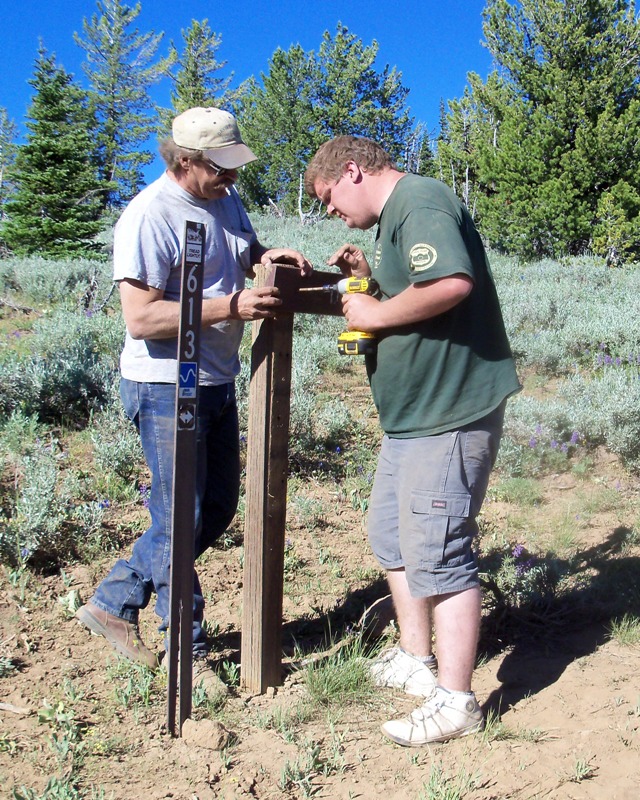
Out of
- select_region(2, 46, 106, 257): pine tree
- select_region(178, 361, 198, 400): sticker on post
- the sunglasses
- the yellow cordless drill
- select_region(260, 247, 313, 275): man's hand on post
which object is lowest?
select_region(178, 361, 198, 400): sticker on post

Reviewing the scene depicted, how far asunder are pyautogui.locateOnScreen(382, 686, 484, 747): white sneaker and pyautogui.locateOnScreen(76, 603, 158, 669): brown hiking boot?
109 cm

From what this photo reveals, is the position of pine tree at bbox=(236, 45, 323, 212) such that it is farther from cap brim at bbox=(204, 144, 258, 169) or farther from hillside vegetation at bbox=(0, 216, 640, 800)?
cap brim at bbox=(204, 144, 258, 169)

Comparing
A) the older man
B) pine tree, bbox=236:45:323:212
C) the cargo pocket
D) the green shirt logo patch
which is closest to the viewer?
the green shirt logo patch

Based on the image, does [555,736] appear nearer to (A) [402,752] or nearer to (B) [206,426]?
(A) [402,752]

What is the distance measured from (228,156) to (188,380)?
0.86 m

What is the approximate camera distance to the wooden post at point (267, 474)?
293cm

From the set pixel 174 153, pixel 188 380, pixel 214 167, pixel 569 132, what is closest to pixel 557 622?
pixel 188 380

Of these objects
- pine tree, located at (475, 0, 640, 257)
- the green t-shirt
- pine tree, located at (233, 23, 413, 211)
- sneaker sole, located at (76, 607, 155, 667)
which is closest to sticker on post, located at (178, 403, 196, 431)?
the green t-shirt

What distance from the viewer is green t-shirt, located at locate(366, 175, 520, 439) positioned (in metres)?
2.61

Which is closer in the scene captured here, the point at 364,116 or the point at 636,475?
the point at 636,475

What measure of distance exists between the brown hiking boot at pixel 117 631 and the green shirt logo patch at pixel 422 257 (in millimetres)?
1910

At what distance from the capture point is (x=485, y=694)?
3.13 metres

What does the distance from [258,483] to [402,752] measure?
1.07m

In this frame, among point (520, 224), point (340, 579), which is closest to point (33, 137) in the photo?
point (520, 224)
